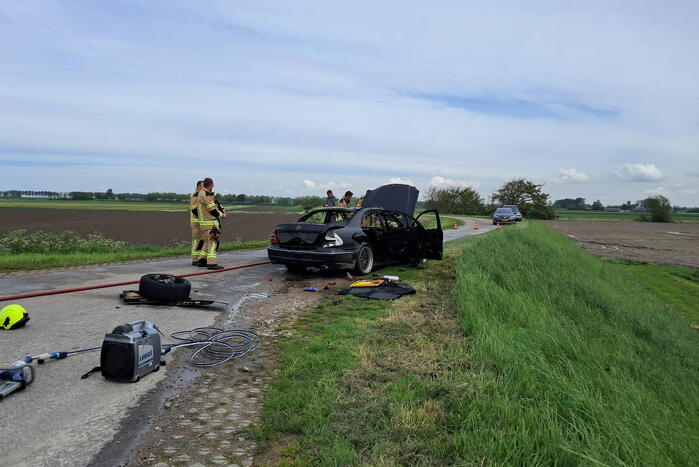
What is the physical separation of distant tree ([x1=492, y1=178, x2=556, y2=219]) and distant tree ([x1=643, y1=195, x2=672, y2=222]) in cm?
1661

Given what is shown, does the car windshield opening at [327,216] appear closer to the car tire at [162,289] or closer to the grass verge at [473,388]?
the grass verge at [473,388]

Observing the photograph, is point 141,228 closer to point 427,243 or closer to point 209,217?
point 209,217

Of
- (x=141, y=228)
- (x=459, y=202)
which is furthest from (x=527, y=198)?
(x=141, y=228)

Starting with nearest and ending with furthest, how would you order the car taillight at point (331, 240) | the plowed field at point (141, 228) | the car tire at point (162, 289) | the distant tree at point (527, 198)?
1. the car tire at point (162, 289)
2. the car taillight at point (331, 240)
3. the plowed field at point (141, 228)
4. the distant tree at point (527, 198)

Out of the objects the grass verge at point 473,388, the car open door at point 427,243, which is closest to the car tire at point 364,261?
the car open door at point 427,243

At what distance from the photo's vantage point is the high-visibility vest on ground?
35.8 ft

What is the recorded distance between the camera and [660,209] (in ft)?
240

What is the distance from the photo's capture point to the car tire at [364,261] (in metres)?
9.98

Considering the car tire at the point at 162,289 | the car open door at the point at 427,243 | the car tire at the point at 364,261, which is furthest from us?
the car open door at the point at 427,243

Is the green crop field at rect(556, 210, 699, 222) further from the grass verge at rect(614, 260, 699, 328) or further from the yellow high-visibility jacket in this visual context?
the yellow high-visibility jacket

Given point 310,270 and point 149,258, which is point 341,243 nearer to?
point 310,270

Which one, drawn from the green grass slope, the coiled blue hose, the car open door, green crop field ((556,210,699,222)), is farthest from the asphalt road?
green crop field ((556,210,699,222))

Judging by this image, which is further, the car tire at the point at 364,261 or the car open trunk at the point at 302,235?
the car tire at the point at 364,261

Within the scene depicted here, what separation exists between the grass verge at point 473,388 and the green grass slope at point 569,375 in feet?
0.05
